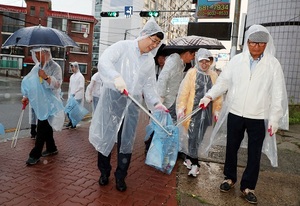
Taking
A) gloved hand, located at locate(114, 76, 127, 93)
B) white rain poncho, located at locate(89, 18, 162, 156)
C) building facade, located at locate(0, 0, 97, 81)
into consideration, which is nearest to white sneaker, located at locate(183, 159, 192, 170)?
white rain poncho, located at locate(89, 18, 162, 156)

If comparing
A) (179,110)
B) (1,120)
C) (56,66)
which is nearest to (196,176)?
(179,110)

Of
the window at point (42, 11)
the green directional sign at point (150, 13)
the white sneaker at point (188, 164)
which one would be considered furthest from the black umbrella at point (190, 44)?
the window at point (42, 11)

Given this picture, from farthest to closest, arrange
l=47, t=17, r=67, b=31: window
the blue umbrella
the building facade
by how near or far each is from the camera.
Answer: l=47, t=17, r=67, b=31: window → the building facade → the blue umbrella

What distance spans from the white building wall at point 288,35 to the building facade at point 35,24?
96.1ft

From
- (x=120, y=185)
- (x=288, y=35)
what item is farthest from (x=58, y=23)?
(x=120, y=185)

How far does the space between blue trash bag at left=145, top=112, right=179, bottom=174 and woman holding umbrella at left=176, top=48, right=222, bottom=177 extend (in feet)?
1.31

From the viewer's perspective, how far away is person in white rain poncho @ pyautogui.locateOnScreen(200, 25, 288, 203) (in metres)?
2.86

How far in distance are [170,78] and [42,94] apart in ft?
5.96

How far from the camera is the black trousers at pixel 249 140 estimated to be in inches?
116

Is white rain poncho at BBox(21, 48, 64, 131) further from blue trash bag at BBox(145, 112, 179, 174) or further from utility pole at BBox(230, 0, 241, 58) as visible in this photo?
utility pole at BBox(230, 0, 241, 58)

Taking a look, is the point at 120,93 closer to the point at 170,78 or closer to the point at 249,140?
the point at 170,78

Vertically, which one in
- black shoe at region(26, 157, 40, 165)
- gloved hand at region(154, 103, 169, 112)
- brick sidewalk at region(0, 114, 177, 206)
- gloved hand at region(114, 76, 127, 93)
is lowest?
brick sidewalk at region(0, 114, 177, 206)

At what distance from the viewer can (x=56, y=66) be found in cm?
397

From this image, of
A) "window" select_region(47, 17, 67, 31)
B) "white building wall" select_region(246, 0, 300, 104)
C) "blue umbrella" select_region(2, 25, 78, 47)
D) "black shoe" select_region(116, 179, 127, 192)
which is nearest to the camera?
"black shoe" select_region(116, 179, 127, 192)
